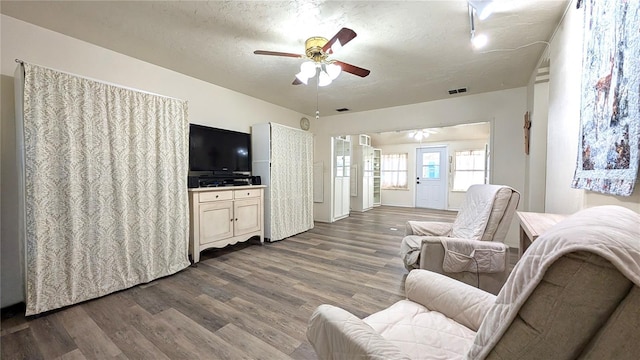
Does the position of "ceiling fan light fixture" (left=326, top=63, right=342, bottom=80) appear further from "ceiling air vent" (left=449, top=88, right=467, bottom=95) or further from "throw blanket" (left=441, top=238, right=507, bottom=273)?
"ceiling air vent" (left=449, top=88, right=467, bottom=95)

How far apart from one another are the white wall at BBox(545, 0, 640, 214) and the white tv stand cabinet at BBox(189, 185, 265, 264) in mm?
3202

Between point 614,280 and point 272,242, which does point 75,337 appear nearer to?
A: point 272,242

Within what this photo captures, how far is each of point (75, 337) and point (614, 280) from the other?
2.61 meters

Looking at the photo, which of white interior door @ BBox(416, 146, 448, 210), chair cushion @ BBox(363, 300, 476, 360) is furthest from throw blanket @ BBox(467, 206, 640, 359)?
white interior door @ BBox(416, 146, 448, 210)

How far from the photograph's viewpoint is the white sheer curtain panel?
147 inches

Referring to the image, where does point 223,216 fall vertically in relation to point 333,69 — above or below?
below

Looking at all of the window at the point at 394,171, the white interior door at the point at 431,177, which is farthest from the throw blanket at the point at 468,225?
the window at the point at 394,171

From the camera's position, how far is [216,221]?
9.68 feet

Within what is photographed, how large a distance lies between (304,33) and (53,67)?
2.26 meters

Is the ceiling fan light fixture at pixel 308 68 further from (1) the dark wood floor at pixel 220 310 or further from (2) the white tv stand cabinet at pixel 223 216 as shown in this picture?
(1) the dark wood floor at pixel 220 310

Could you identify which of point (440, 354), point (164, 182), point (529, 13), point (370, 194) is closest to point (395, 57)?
point (529, 13)

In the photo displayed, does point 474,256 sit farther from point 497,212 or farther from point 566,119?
point 566,119

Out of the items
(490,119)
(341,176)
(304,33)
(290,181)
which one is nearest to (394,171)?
(341,176)

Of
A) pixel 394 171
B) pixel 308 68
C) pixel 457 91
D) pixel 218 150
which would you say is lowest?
pixel 394 171
